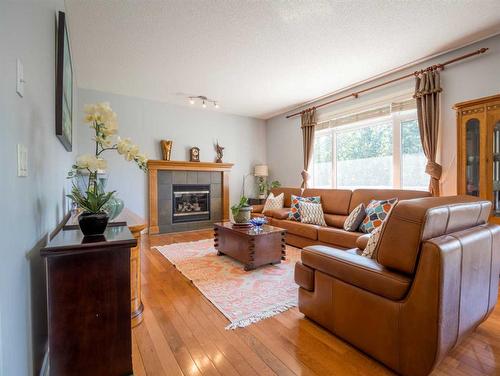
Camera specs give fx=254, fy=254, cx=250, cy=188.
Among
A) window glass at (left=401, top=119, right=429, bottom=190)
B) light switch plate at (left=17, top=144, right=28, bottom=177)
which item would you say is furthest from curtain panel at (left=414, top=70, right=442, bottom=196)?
light switch plate at (left=17, top=144, right=28, bottom=177)

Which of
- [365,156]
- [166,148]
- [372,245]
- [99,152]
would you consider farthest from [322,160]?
[99,152]

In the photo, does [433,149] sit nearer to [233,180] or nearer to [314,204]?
[314,204]

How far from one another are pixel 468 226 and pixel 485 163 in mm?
1642

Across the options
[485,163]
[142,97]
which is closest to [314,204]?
[485,163]

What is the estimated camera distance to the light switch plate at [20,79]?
0.97 metres

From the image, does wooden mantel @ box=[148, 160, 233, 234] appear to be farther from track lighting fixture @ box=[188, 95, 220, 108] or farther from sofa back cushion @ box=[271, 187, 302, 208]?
sofa back cushion @ box=[271, 187, 302, 208]

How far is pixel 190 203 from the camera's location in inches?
221

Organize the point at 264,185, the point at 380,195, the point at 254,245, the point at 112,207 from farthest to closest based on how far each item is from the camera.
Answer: the point at 264,185 < the point at 380,195 < the point at 254,245 < the point at 112,207

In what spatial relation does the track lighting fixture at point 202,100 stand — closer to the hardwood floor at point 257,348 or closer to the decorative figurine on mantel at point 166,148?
the decorative figurine on mantel at point 166,148

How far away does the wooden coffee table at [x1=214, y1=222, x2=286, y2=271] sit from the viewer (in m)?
2.94

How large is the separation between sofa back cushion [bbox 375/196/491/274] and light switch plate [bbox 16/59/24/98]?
1795 mm

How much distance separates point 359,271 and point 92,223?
1.53 meters

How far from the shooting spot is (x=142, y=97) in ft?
16.3

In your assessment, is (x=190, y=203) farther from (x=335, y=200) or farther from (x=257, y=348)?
(x=257, y=348)
